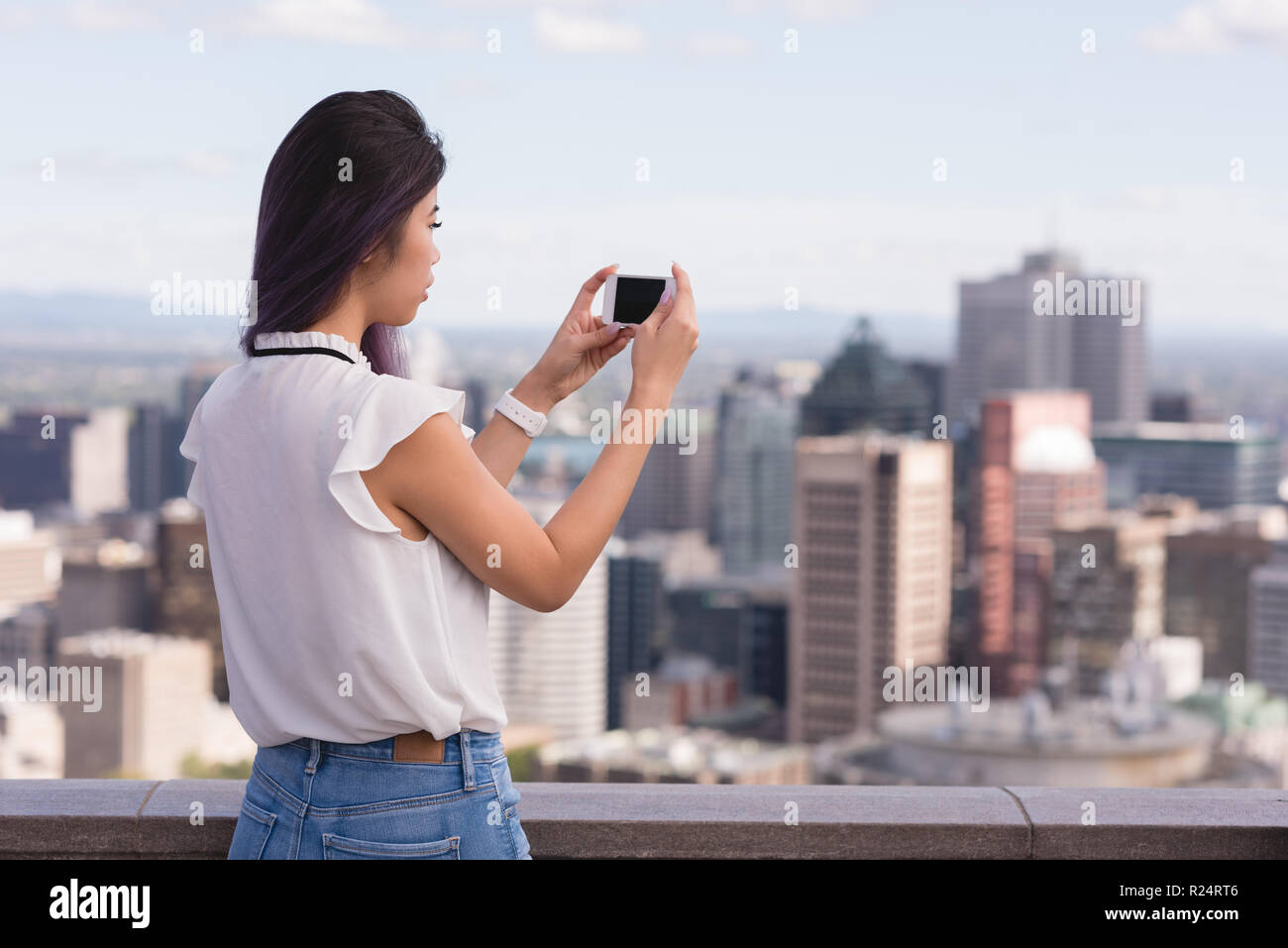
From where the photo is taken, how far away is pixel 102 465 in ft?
121

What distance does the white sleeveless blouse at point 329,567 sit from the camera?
1112 mm

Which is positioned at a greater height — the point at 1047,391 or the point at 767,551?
the point at 1047,391

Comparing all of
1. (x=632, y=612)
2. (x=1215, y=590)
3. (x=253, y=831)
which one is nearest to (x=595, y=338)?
(x=253, y=831)

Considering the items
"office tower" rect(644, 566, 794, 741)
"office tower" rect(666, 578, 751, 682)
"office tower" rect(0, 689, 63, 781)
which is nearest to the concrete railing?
"office tower" rect(0, 689, 63, 781)

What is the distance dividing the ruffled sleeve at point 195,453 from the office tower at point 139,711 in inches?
1029

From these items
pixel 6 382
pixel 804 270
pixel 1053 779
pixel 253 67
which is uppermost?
pixel 253 67

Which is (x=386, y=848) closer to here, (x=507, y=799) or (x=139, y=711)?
(x=507, y=799)

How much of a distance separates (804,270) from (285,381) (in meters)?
46.4

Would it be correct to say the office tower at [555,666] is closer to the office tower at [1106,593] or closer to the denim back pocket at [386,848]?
the office tower at [1106,593]

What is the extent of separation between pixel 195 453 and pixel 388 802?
0.33 metres
